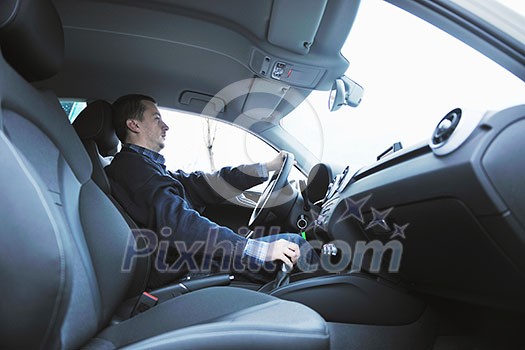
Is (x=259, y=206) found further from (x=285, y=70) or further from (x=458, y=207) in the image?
(x=458, y=207)

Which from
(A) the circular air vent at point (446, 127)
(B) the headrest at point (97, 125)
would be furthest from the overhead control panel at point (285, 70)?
(A) the circular air vent at point (446, 127)

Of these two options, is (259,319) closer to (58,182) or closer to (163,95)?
(58,182)

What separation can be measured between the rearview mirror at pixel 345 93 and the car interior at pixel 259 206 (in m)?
0.01

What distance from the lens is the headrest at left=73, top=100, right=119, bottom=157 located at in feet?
5.02

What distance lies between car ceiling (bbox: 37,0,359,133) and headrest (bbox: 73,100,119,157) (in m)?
0.34

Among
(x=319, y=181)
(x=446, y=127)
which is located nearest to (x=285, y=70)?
(x=319, y=181)

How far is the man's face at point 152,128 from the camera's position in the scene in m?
1.81

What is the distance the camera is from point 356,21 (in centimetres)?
152

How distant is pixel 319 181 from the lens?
5.62 feet

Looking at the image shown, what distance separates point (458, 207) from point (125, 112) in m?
1.51

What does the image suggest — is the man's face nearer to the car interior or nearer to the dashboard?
the car interior

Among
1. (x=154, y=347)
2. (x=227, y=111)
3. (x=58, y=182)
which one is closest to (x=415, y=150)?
(x=154, y=347)

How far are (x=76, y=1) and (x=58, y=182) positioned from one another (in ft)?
2.85

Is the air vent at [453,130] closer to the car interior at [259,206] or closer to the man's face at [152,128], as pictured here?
the car interior at [259,206]
